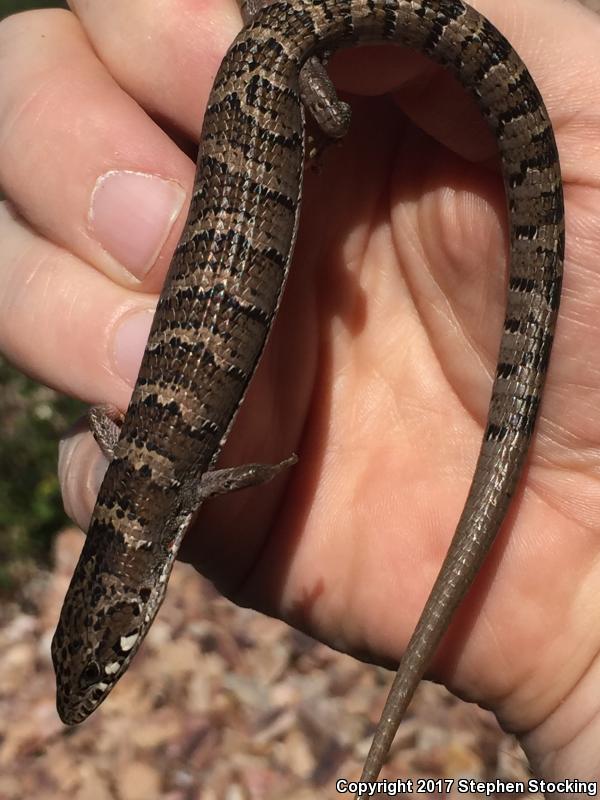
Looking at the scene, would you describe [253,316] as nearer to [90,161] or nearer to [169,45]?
[90,161]

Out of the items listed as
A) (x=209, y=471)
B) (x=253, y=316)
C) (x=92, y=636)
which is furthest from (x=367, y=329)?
(x=92, y=636)

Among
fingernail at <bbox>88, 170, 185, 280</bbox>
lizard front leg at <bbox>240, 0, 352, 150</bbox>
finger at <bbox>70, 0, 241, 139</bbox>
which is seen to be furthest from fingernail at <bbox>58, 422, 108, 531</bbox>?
lizard front leg at <bbox>240, 0, 352, 150</bbox>

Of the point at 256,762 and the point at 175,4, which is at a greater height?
the point at 175,4

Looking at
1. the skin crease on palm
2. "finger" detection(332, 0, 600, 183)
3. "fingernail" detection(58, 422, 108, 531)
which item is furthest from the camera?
"fingernail" detection(58, 422, 108, 531)

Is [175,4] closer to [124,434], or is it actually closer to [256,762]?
[124,434]

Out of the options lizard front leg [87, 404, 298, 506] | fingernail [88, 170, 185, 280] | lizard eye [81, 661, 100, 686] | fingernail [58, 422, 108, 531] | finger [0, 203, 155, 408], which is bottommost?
lizard eye [81, 661, 100, 686]

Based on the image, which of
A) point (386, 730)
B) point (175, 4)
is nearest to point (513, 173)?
point (175, 4)

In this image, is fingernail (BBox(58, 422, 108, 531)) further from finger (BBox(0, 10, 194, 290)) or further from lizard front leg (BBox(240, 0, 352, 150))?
lizard front leg (BBox(240, 0, 352, 150))
